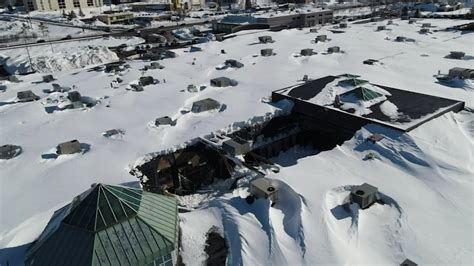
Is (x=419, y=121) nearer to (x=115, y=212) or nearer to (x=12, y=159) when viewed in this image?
(x=115, y=212)

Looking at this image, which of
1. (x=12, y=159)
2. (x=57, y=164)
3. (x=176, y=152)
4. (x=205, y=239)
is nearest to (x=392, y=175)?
(x=205, y=239)

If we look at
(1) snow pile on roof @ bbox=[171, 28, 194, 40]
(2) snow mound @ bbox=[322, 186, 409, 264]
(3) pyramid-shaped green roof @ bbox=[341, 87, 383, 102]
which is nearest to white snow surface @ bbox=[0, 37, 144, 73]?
(1) snow pile on roof @ bbox=[171, 28, 194, 40]

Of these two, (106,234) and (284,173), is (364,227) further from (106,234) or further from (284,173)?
(106,234)

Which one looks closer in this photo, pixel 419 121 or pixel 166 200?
pixel 166 200

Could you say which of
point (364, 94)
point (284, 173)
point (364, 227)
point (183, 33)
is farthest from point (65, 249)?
point (183, 33)

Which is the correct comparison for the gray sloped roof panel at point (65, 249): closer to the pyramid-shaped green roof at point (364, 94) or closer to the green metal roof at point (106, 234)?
the green metal roof at point (106, 234)

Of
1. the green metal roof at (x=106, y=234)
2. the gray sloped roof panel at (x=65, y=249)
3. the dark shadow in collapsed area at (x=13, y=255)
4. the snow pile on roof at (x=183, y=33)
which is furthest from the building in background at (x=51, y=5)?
the gray sloped roof panel at (x=65, y=249)

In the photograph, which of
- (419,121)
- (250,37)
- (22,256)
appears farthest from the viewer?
(250,37)
